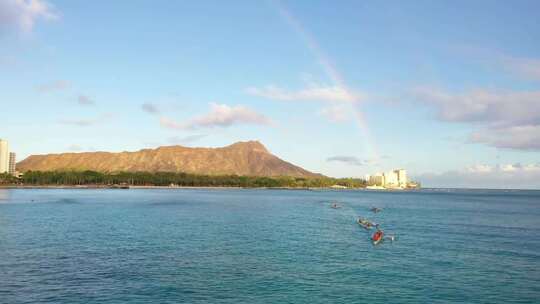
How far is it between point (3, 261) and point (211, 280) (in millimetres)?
29198

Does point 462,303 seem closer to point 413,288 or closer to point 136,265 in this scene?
point 413,288

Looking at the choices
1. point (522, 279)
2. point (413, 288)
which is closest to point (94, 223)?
point (413, 288)

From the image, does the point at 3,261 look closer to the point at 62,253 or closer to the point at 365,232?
the point at 62,253

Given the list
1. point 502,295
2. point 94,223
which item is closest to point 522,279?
point 502,295

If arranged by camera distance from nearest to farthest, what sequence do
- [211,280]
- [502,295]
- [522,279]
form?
1. [502,295]
2. [211,280]
3. [522,279]

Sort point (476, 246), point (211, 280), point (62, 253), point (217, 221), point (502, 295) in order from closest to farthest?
point (502, 295) < point (211, 280) < point (62, 253) < point (476, 246) < point (217, 221)

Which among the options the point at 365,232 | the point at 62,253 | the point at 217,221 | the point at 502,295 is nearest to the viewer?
the point at 502,295

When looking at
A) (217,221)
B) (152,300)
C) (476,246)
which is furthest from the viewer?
(217,221)

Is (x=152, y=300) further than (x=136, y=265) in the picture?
No

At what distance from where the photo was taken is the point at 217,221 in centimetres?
12019

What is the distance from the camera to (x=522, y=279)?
54.3m

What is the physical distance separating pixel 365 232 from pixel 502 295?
55402 mm

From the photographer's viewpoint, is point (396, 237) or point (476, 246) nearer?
point (476, 246)

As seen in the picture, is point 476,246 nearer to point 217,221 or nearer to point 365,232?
point 365,232
